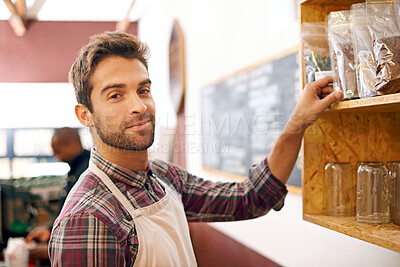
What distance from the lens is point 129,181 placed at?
4.50ft

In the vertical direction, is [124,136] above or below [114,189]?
above

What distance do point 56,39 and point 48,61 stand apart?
44cm

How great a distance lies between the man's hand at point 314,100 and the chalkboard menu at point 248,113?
0.67 metres

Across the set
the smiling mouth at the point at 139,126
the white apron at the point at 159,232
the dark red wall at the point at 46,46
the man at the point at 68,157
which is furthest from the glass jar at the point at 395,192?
the dark red wall at the point at 46,46

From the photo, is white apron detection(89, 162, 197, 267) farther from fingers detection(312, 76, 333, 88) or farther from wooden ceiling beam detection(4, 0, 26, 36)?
wooden ceiling beam detection(4, 0, 26, 36)

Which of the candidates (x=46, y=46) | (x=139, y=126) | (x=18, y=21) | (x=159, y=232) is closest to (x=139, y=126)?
(x=139, y=126)

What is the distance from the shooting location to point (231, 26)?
2.78 meters

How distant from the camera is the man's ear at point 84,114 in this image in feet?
4.77

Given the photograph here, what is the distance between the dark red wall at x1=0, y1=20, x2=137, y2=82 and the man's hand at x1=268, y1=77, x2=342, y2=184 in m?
3.10

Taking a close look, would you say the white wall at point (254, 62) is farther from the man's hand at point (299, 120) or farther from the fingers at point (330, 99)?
the fingers at point (330, 99)

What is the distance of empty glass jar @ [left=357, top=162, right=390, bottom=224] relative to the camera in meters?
1.11

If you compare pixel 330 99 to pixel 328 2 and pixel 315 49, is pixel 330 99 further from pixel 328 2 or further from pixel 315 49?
pixel 328 2

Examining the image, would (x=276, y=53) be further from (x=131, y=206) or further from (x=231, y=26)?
(x=131, y=206)

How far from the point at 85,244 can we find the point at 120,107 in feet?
1.49
